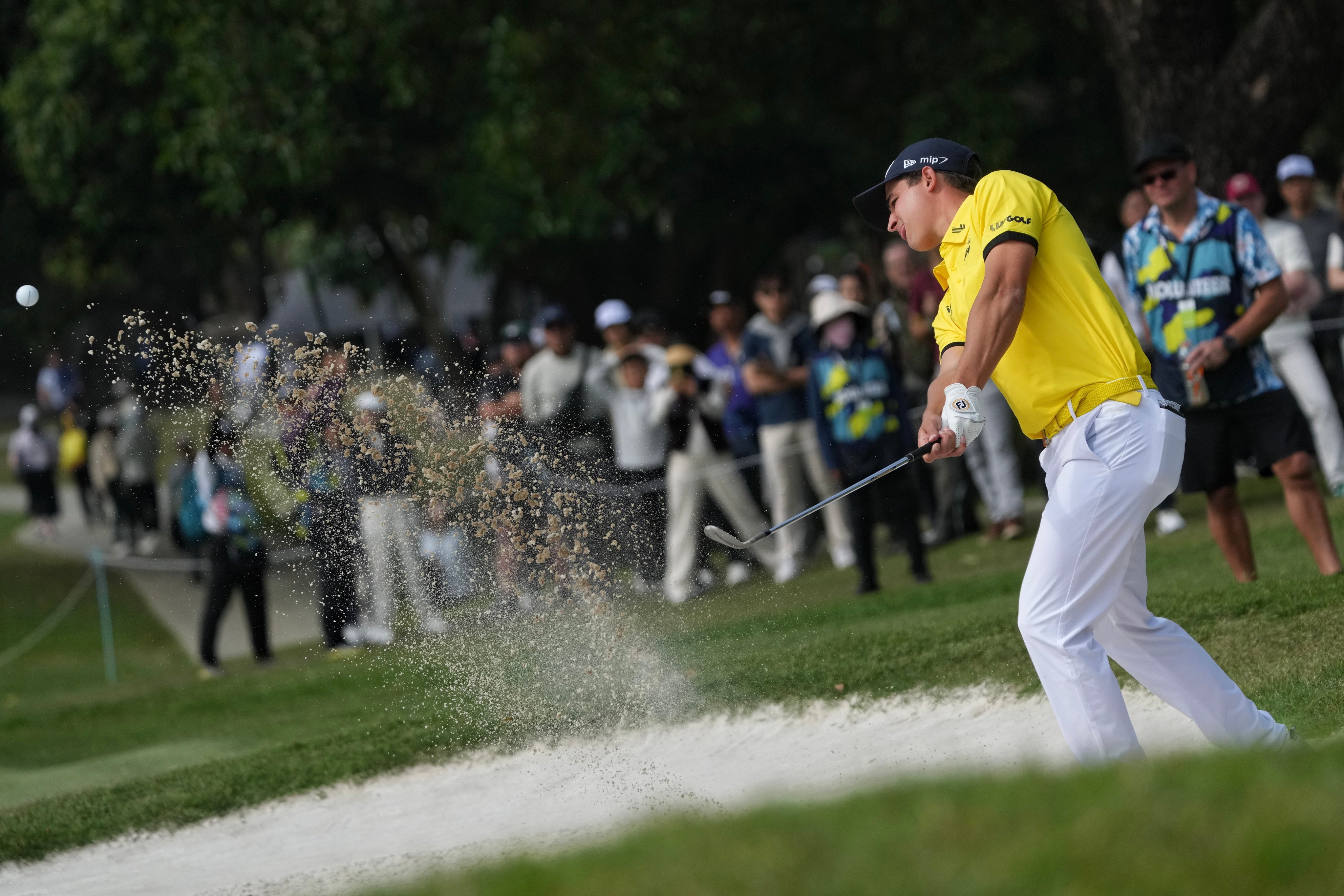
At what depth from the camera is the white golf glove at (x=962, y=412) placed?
14.4ft

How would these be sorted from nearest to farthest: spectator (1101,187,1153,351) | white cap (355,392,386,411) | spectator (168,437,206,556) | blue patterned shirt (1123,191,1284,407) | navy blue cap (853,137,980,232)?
navy blue cap (853,137,980,232) → blue patterned shirt (1123,191,1284,407) → white cap (355,392,386,411) → spectator (1101,187,1153,351) → spectator (168,437,206,556)

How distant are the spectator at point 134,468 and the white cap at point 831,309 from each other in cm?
990

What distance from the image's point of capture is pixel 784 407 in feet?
37.4

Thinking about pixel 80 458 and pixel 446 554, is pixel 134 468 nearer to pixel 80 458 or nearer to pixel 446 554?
pixel 80 458

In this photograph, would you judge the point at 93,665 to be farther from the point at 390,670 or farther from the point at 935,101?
the point at 935,101

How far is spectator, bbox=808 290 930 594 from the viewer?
1011cm

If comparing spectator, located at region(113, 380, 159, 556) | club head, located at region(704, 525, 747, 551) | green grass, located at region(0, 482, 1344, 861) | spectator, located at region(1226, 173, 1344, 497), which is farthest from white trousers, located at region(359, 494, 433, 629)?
spectator, located at region(113, 380, 159, 556)

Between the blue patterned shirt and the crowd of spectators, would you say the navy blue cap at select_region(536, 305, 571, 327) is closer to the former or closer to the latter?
the crowd of spectators

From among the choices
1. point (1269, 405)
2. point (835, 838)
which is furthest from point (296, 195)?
point (835, 838)

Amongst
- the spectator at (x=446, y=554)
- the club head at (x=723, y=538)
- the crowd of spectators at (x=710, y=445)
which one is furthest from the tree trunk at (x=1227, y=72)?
the club head at (x=723, y=538)

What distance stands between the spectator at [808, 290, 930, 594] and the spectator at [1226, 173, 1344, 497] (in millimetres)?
2322

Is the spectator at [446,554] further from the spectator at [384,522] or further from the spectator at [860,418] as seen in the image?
the spectator at [860,418]

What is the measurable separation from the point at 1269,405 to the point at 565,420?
559cm

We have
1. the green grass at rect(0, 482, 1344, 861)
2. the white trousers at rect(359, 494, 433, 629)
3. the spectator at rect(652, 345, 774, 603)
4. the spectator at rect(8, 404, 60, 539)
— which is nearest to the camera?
the green grass at rect(0, 482, 1344, 861)
